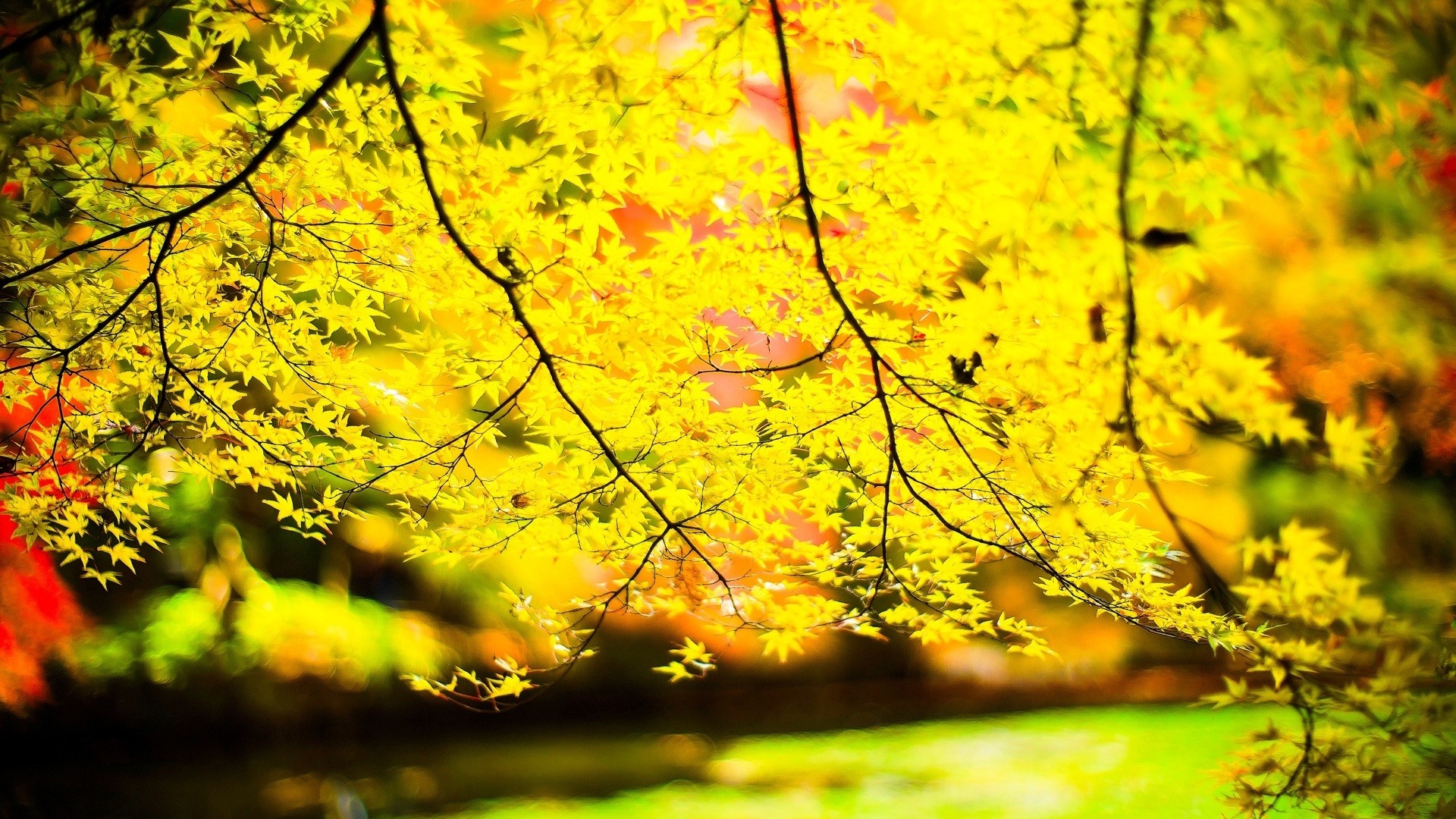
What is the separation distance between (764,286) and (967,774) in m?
2.72

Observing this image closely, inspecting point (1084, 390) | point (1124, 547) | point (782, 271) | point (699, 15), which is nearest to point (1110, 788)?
point (1124, 547)

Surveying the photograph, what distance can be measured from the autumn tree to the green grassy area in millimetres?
1629

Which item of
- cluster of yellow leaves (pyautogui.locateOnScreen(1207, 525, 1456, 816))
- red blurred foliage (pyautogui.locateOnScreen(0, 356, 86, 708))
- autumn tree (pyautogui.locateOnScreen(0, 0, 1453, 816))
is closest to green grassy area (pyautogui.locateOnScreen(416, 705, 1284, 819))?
cluster of yellow leaves (pyautogui.locateOnScreen(1207, 525, 1456, 816))

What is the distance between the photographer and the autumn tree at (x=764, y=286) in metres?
0.92

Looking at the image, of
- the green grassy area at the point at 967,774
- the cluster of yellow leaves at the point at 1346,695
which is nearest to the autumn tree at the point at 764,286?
Result: the cluster of yellow leaves at the point at 1346,695

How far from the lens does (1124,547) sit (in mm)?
1260

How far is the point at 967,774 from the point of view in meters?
3.13

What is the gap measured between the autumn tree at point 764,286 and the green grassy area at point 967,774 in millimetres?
1629

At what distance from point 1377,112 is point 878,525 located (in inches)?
36.9

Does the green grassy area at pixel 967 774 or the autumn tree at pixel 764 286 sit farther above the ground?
the autumn tree at pixel 764 286

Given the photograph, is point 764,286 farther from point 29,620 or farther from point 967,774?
point 29,620

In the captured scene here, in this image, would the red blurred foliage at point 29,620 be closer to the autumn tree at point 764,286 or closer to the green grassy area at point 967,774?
the green grassy area at point 967,774

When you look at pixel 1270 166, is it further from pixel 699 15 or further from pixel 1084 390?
pixel 699 15

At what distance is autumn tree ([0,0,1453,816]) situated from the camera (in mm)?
915
